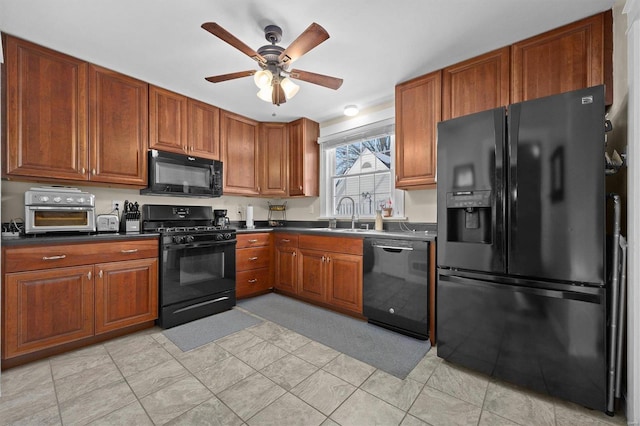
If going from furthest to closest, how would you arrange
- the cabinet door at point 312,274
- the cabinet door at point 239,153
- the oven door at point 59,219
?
the cabinet door at point 239,153 → the cabinet door at point 312,274 → the oven door at point 59,219

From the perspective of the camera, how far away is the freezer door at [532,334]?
4.93 feet

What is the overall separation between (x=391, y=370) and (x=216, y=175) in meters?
2.84

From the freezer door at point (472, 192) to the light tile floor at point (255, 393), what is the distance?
792mm

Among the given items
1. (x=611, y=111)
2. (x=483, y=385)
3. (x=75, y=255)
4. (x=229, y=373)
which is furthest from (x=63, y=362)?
(x=611, y=111)

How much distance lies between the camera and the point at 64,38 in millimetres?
2174

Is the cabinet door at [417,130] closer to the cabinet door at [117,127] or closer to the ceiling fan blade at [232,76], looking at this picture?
the ceiling fan blade at [232,76]

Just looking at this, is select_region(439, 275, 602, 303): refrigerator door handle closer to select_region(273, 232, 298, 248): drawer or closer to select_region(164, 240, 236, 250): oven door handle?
select_region(273, 232, 298, 248): drawer

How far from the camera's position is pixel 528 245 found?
1.68 meters

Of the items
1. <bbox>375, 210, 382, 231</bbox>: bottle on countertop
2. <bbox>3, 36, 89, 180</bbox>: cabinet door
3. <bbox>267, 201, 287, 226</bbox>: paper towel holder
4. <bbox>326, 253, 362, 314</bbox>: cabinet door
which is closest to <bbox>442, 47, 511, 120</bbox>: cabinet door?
<bbox>375, 210, 382, 231</bbox>: bottle on countertop

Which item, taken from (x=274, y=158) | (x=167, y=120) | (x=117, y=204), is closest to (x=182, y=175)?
(x=167, y=120)

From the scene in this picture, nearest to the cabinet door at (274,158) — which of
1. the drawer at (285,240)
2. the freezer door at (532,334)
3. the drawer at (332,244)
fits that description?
the drawer at (285,240)

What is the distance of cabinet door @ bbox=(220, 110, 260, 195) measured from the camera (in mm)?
3645

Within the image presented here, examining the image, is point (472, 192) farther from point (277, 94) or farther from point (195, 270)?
point (195, 270)

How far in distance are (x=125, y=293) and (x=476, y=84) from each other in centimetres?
363
